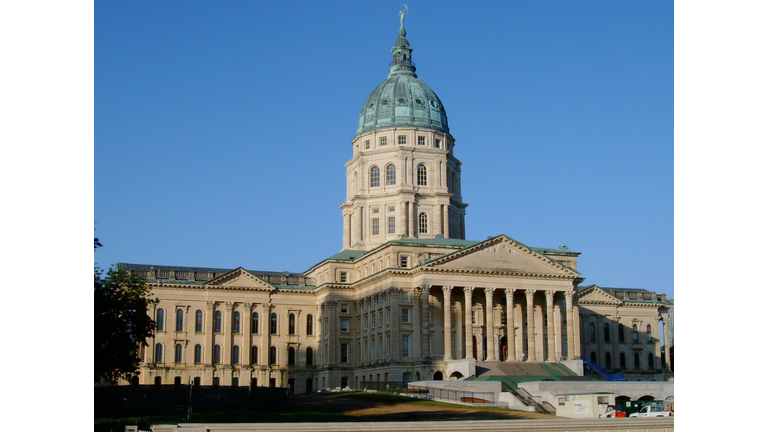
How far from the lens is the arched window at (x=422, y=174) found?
109625mm

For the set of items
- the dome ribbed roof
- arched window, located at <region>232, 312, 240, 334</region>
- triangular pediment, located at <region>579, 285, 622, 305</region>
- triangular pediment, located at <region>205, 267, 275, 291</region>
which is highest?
the dome ribbed roof

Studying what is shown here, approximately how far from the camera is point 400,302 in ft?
299

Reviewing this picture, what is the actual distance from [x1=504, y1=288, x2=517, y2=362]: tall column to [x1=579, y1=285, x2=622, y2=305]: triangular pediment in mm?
27709

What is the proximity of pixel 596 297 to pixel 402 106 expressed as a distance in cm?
3390

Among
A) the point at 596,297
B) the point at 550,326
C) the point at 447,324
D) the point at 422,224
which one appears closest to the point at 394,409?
the point at 447,324

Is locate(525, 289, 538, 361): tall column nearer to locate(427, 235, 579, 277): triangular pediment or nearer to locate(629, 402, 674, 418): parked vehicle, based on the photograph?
Answer: locate(427, 235, 579, 277): triangular pediment

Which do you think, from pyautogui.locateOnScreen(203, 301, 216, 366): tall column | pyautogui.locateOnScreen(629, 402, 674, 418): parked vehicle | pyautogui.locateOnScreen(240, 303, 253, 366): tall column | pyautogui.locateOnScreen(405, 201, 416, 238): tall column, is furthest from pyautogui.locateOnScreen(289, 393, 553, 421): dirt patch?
pyautogui.locateOnScreen(405, 201, 416, 238): tall column

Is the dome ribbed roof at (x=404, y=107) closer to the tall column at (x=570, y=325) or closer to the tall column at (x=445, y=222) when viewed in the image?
the tall column at (x=445, y=222)

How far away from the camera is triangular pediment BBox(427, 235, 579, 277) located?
3570 inches

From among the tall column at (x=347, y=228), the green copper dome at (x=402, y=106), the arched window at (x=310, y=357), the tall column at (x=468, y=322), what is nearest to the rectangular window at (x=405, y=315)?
the tall column at (x=468, y=322)

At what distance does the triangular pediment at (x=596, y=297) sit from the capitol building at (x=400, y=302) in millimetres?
171

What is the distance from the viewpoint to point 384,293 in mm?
93438
